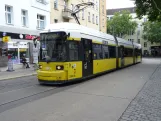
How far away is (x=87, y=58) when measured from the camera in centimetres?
1410

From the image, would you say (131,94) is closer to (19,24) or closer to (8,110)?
(8,110)

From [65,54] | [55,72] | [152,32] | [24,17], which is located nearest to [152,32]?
[152,32]

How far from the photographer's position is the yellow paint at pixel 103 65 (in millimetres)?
15430

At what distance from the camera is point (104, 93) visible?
9.70m

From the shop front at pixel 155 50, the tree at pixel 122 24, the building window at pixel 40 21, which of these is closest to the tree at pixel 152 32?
the tree at pixel 122 24

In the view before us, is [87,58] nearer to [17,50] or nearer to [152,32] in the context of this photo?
[17,50]

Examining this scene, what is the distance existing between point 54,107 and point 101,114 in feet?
5.02

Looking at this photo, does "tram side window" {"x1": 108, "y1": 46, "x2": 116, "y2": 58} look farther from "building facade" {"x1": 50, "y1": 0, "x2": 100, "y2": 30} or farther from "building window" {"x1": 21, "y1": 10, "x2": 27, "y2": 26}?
"building facade" {"x1": 50, "y1": 0, "x2": 100, "y2": 30}

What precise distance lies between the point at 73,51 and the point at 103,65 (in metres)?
5.11

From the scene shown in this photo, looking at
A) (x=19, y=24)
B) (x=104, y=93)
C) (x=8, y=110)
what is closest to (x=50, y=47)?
(x=104, y=93)

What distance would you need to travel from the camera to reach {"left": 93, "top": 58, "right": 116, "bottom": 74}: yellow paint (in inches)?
607

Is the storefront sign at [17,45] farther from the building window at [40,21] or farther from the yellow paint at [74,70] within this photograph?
the yellow paint at [74,70]

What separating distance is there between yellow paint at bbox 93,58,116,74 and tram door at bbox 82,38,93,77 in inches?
29.0

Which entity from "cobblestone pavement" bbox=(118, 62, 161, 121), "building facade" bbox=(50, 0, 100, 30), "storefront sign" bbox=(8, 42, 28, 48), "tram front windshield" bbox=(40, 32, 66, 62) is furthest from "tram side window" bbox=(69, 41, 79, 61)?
"building facade" bbox=(50, 0, 100, 30)
